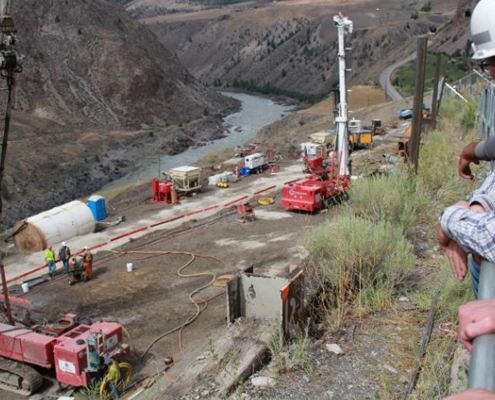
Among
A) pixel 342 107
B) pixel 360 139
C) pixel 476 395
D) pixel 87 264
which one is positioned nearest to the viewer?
pixel 476 395

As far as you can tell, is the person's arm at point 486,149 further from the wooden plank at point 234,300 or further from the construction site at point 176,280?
the wooden plank at point 234,300

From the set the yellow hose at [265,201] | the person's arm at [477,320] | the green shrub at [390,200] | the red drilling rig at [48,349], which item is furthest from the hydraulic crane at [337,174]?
the person's arm at [477,320]

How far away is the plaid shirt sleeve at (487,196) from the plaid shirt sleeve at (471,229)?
0.14 ft

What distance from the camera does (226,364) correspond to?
7414 millimetres

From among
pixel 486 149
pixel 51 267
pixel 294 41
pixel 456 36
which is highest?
pixel 294 41

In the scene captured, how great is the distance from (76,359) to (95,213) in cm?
1553

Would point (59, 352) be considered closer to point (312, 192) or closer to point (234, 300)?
point (234, 300)

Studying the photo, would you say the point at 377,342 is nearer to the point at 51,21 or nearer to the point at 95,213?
the point at 95,213

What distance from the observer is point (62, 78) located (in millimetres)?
67250

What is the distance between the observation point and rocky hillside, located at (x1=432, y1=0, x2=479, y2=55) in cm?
7187

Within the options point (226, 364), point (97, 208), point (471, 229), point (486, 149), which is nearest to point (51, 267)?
point (97, 208)

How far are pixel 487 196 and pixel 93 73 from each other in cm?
7357

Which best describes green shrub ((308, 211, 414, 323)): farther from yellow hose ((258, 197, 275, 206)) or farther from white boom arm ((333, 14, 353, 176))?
yellow hose ((258, 197, 275, 206))

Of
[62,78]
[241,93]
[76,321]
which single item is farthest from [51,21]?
[76,321]
